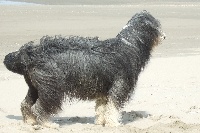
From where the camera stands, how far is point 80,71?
6594mm

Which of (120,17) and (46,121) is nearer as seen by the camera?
(46,121)

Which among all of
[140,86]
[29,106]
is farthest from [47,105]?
[140,86]

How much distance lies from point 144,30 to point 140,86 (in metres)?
2.85

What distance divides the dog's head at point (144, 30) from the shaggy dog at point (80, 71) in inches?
0.6

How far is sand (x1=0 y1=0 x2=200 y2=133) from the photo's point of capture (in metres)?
6.95

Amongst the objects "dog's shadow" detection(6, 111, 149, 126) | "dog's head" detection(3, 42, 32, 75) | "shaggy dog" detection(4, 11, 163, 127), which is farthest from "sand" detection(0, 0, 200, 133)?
"dog's head" detection(3, 42, 32, 75)

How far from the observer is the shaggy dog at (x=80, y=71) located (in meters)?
6.51

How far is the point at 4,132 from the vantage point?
6273 millimetres

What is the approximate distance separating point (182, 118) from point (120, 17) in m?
18.2

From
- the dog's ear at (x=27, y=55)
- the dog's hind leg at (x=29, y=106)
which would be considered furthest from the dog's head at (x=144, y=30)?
the dog's hind leg at (x=29, y=106)

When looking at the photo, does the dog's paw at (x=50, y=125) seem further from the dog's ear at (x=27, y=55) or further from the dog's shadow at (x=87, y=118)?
the dog's ear at (x=27, y=55)

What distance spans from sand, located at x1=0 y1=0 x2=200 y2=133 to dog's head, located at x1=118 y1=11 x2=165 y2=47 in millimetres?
980

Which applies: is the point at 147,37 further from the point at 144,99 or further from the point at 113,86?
the point at 144,99

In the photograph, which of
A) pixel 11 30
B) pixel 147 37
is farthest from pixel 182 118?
pixel 11 30
